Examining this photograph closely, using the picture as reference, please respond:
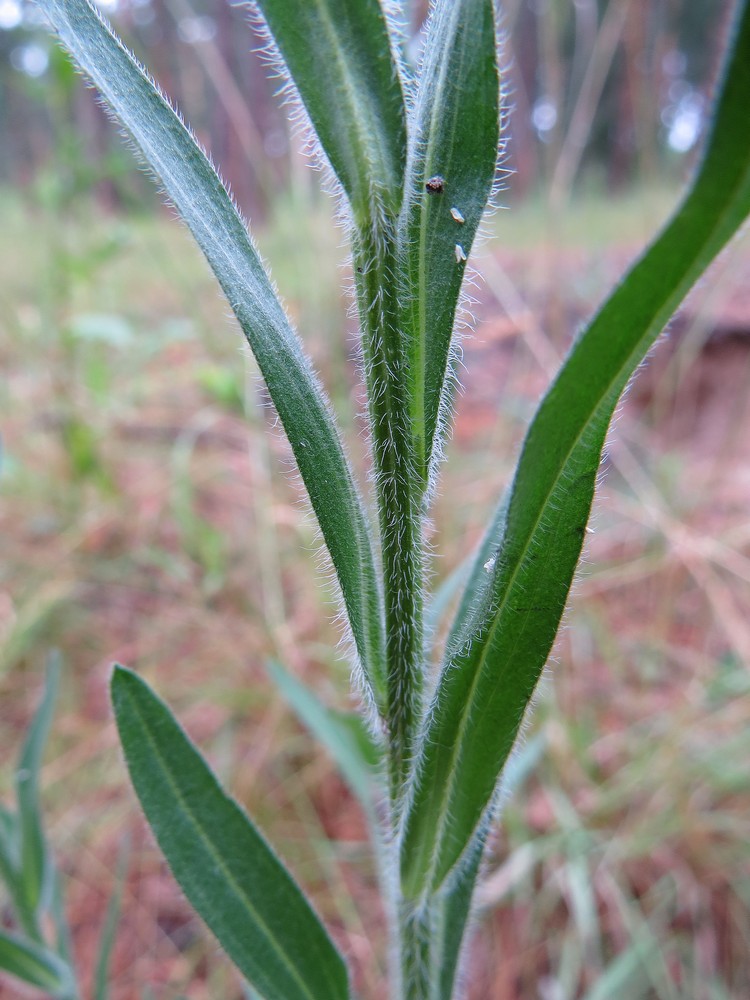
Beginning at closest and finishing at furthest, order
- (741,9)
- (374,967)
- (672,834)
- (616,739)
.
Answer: (741,9)
(374,967)
(672,834)
(616,739)

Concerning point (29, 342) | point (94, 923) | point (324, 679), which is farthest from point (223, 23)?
point (94, 923)

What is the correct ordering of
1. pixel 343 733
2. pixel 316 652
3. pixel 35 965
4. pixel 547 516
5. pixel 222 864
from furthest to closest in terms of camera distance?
pixel 316 652 → pixel 343 733 → pixel 35 965 → pixel 222 864 → pixel 547 516

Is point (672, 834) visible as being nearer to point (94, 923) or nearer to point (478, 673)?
point (94, 923)

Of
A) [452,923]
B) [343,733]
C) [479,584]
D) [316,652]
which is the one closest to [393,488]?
[479,584]

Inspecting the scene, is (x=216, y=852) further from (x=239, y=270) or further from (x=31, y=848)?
(x=239, y=270)

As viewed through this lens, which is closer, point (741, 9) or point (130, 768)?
point (741, 9)

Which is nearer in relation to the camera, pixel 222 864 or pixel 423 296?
pixel 423 296
